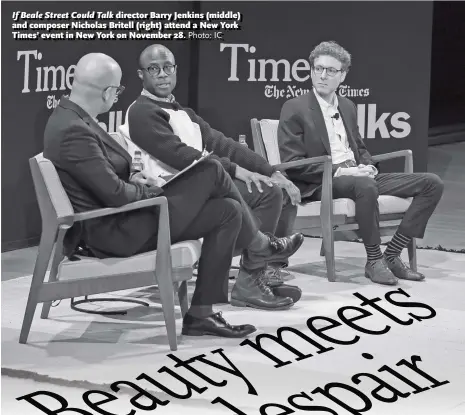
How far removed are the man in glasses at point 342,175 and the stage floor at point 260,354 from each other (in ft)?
1.04

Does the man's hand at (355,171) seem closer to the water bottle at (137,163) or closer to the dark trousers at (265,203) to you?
the dark trousers at (265,203)

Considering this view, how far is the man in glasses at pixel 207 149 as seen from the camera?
18.8ft

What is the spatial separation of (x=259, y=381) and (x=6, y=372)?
3.23 feet

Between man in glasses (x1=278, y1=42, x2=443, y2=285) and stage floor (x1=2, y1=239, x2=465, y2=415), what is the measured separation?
0.32m

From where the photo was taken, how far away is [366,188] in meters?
6.52

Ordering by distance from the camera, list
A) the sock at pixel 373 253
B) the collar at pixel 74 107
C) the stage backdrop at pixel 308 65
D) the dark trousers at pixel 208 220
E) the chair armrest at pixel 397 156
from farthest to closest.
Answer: the stage backdrop at pixel 308 65, the chair armrest at pixel 397 156, the sock at pixel 373 253, the dark trousers at pixel 208 220, the collar at pixel 74 107

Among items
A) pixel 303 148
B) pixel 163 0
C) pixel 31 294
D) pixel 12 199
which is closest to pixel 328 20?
pixel 163 0

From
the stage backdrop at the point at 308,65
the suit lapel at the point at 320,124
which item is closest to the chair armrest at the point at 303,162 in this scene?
the suit lapel at the point at 320,124

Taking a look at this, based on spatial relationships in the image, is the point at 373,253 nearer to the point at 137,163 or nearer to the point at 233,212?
the point at 233,212

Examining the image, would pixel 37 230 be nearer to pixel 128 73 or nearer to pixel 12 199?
pixel 12 199

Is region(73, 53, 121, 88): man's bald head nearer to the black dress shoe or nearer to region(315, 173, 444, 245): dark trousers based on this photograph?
the black dress shoe

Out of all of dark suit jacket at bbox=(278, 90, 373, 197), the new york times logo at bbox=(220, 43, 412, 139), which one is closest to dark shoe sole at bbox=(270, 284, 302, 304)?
dark suit jacket at bbox=(278, 90, 373, 197)

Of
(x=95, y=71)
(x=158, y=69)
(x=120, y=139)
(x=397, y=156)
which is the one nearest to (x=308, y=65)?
(x=397, y=156)

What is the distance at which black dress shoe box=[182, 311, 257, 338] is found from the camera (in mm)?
5254
